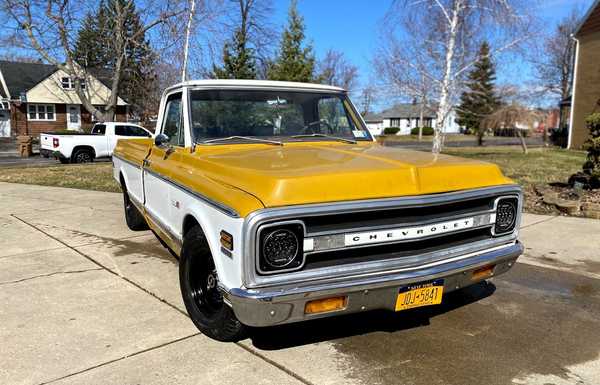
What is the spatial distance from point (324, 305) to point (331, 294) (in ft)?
0.34

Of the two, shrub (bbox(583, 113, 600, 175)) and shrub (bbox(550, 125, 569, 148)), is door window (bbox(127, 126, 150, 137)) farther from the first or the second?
shrub (bbox(550, 125, 569, 148))

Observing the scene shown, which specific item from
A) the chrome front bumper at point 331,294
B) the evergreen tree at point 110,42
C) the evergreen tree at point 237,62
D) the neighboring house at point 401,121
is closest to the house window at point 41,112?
the evergreen tree at point 110,42

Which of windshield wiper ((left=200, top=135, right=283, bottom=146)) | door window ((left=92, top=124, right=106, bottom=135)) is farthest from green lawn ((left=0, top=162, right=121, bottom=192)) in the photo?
windshield wiper ((left=200, top=135, right=283, bottom=146))

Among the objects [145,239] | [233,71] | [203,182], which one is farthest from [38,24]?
[203,182]

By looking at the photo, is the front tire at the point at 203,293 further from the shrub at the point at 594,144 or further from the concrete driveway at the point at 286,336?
the shrub at the point at 594,144

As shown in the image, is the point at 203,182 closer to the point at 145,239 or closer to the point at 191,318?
the point at 191,318

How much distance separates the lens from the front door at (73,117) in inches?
1599

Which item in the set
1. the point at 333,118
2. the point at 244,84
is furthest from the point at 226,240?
the point at 333,118

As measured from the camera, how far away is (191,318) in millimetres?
3555

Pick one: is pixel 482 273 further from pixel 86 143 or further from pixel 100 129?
pixel 100 129

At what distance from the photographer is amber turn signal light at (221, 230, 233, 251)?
9.01 feet

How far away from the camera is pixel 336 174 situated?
2.86 metres

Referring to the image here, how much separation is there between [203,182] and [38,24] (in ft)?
76.2

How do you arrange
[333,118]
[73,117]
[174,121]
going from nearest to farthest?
[174,121] < [333,118] < [73,117]
